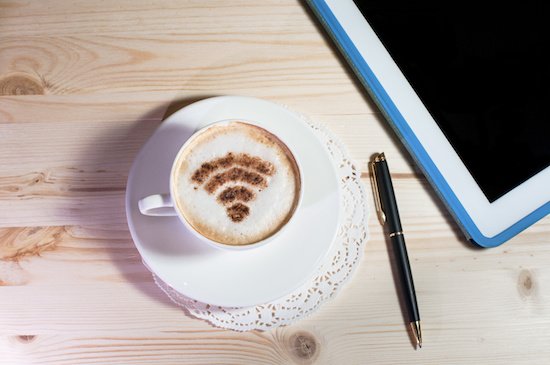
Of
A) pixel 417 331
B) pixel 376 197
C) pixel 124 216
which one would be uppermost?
pixel 124 216

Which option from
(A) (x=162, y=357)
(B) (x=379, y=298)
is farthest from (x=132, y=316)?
(B) (x=379, y=298)

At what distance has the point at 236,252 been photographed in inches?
25.6

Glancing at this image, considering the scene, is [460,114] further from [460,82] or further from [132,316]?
[132,316]

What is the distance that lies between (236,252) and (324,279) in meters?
0.14

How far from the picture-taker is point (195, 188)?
629 mm

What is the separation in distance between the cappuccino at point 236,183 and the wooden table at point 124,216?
5.8 inches

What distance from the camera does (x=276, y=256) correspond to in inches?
25.8

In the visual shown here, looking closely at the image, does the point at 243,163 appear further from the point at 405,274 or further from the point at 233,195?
the point at 405,274

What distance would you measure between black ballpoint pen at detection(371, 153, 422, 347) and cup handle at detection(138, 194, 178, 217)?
0.30 m

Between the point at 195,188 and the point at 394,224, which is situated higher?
the point at 195,188

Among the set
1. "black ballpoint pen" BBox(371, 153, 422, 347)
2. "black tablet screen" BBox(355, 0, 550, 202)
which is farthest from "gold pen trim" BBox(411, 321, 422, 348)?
"black tablet screen" BBox(355, 0, 550, 202)

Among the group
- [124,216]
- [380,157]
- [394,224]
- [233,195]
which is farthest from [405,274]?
[124,216]

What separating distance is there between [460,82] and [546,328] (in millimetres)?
378

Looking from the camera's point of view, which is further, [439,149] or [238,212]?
[439,149]
